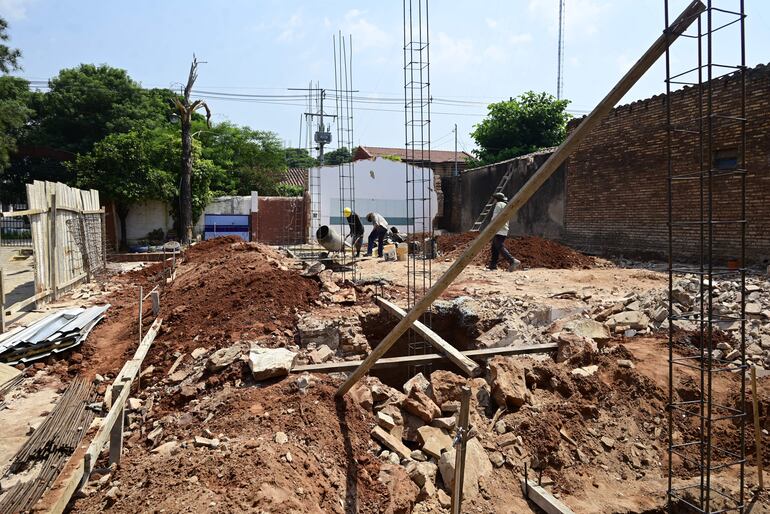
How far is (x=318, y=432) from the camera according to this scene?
392cm

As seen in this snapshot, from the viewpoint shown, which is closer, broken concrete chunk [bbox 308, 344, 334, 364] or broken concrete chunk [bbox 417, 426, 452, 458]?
broken concrete chunk [bbox 417, 426, 452, 458]

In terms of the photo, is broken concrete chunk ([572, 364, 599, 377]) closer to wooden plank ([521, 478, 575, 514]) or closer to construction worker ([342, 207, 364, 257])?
wooden plank ([521, 478, 575, 514])

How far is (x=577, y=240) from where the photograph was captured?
611 inches

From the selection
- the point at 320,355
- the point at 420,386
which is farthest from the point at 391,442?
the point at 320,355

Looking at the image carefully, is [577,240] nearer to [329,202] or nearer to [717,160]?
[717,160]

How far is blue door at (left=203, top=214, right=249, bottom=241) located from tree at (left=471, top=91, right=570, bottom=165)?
13.4 m

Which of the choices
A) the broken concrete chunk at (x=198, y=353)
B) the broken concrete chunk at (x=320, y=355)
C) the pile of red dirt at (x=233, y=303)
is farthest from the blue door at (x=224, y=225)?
the broken concrete chunk at (x=320, y=355)

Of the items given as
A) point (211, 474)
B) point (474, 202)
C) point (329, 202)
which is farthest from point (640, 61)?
point (329, 202)

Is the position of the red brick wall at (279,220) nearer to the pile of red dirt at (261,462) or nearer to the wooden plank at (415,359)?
the wooden plank at (415,359)

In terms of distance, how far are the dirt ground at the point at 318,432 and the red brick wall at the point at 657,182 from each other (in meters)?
5.98

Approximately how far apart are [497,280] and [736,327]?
14.2 feet

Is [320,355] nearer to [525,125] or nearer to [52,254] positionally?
[52,254]

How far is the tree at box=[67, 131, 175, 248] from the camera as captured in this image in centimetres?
1895

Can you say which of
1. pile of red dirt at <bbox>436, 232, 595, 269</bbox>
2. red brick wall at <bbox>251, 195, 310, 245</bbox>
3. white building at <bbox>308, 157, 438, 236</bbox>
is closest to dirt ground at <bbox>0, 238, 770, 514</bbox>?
pile of red dirt at <bbox>436, 232, 595, 269</bbox>
